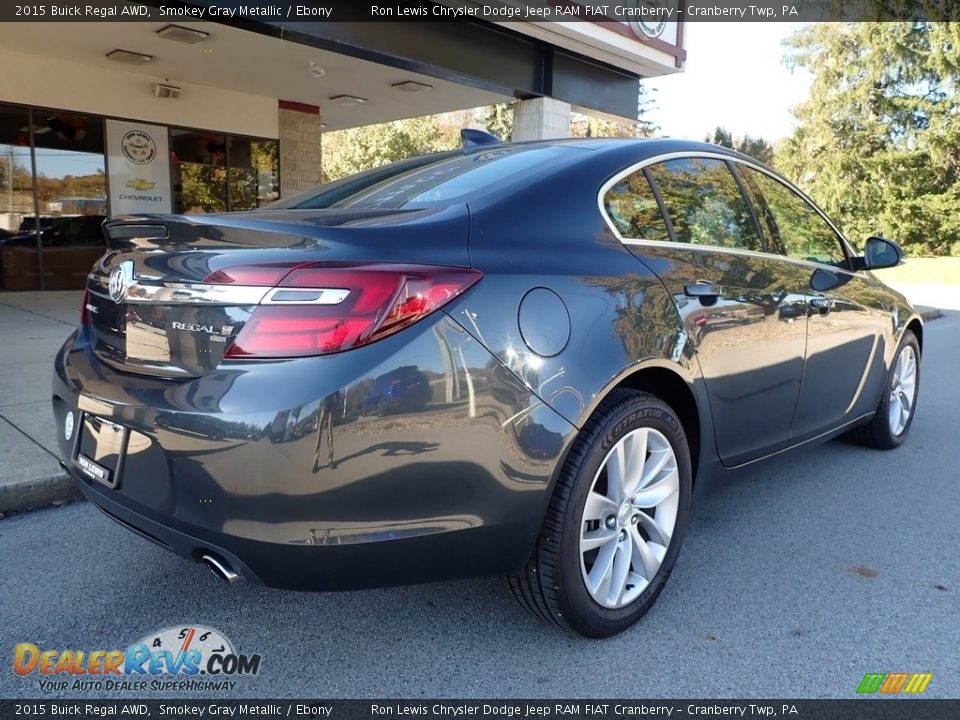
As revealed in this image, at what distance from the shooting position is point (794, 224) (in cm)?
357

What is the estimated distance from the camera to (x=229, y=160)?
13320 millimetres

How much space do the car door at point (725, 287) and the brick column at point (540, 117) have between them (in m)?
7.92

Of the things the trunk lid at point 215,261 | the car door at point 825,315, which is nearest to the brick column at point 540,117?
the car door at point 825,315

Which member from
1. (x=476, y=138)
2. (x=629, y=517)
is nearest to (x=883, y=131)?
(x=476, y=138)

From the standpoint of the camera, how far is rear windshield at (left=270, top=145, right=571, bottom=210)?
2412 mm

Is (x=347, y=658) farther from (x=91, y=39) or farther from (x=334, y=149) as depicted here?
(x=334, y=149)

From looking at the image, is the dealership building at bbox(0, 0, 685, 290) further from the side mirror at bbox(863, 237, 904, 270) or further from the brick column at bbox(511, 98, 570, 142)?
the side mirror at bbox(863, 237, 904, 270)

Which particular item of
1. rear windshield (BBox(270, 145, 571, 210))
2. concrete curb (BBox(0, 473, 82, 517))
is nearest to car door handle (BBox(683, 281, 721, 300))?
rear windshield (BBox(270, 145, 571, 210))

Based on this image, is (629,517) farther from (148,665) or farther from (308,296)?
(148,665)

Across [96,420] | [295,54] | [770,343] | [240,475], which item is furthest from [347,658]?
[295,54]

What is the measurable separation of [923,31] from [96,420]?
3276 cm

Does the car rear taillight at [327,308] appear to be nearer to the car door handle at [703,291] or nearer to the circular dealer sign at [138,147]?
the car door handle at [703,291]

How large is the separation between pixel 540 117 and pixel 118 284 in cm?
929

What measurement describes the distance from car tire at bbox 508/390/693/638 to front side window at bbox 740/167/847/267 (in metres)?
1.34
